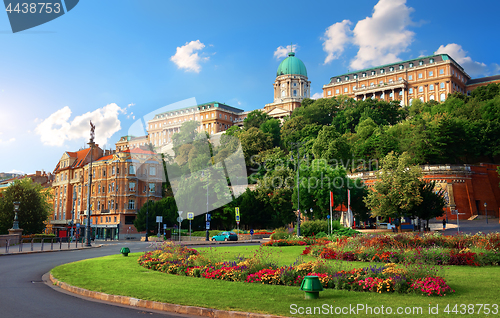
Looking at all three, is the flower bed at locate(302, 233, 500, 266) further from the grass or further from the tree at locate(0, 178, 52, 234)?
the tree at locate(0, 178, 52, 234)

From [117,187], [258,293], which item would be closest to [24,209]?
[117,187]

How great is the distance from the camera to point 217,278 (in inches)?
545

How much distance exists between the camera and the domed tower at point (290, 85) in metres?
143

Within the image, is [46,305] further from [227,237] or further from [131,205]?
[131,205]

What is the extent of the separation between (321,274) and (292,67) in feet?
465

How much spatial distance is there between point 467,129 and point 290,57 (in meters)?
89.9

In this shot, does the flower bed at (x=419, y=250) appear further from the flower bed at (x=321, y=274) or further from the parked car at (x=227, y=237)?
the parked car at (x=227, y=237)

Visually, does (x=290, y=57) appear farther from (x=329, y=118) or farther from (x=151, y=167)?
(x=151, y=167)

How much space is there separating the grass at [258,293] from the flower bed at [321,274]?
36 cm

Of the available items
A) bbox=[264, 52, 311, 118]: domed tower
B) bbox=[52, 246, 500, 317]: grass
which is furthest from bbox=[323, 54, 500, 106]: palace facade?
bbox=[52, 246, 500, 317]: grass

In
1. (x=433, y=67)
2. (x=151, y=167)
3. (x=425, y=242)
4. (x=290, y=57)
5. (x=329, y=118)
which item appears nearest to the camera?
(x=425, y=242)

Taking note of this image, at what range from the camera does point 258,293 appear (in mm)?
11016

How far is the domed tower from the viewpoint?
143m

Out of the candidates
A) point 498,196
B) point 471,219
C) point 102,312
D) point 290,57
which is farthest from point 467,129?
point 290,57
